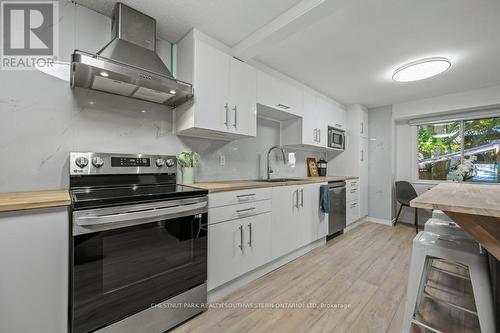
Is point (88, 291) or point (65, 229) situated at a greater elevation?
point (65, 229)

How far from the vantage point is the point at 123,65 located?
137cm

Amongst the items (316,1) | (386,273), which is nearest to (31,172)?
(316,1)

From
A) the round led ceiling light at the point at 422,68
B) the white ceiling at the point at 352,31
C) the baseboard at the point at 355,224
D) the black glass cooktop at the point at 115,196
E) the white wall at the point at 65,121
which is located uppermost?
the white ceiling at the point at 352,31

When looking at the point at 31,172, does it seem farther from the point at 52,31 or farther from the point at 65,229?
the point at 52,31

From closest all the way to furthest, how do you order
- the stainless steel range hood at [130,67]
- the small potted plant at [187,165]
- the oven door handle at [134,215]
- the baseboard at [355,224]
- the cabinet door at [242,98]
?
the oven door handle at [134,215], the stainless steel range hood at [130,67], the small potted plant at [187,165], the cabinet door at [242,98], the baseboard at [355,224]

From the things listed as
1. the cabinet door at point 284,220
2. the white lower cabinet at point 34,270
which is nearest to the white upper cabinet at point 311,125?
the cabinet door at point 284,220

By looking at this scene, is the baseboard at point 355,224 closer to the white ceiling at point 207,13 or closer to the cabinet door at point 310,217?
the cabinet door at point 310,217

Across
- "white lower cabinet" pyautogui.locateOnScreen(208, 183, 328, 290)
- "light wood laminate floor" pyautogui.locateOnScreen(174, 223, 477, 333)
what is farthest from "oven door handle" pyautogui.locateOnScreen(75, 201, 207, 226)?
"light wood laminate floor" pyautogui.locateOnScreen(174, 223, 477, 333)

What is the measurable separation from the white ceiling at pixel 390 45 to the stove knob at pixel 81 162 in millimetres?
1784

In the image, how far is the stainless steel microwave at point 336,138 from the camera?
11.8ft

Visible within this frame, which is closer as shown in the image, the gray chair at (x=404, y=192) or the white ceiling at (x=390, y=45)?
the white ceiling at (x=390, y=45)

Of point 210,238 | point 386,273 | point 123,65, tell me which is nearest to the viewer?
point 123,65

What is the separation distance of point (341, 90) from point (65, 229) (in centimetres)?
359

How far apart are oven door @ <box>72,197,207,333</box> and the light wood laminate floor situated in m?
0.39
